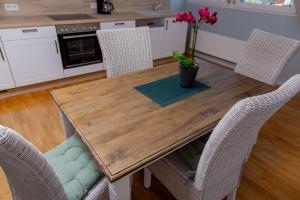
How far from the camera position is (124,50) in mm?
1788

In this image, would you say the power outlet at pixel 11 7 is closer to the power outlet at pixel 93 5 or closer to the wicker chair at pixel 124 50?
the power outlet at pixel 93 5

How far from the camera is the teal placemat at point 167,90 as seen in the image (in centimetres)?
129

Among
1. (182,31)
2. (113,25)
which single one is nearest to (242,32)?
(182,31)

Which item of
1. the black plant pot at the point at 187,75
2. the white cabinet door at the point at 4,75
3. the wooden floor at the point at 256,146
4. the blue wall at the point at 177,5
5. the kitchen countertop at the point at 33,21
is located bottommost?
the wooden floor at the point at 256,146

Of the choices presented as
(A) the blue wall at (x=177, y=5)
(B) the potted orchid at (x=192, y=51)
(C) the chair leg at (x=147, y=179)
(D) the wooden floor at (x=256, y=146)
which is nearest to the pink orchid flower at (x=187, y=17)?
(B) the potted orchid at (x=192, y=51)

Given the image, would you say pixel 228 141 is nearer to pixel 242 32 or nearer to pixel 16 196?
pixel 16 196

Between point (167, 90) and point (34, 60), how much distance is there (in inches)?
80.9

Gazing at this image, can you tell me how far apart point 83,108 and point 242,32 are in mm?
3216

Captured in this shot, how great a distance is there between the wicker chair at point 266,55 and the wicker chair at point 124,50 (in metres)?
0.87

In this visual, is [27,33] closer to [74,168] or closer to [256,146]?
[74,168]

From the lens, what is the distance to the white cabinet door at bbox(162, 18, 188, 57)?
3.76 m

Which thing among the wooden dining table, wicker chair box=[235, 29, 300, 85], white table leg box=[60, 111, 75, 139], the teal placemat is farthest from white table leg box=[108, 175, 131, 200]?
wicker chair box=[235, 29, 300, 85]

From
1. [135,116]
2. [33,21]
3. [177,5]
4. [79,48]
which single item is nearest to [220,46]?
[177,5]

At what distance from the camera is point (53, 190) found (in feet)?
2.58
